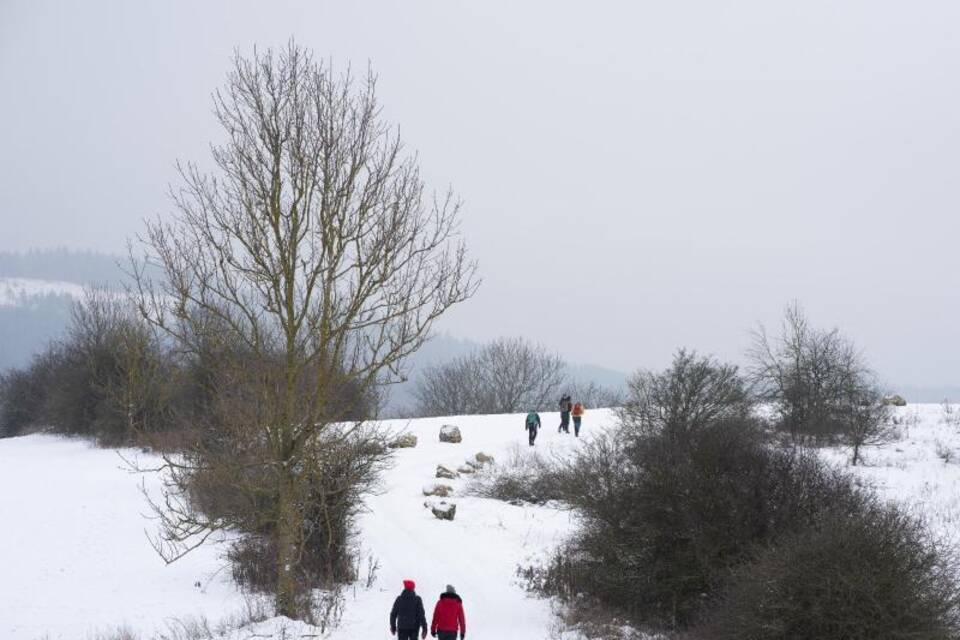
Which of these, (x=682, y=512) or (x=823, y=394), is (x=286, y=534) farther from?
(x=823, y=394)

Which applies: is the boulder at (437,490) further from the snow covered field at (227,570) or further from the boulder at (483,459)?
the boulder at (483,459)

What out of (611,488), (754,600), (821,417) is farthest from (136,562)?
(821,417)

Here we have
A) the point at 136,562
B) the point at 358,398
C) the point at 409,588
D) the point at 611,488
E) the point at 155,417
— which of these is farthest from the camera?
the point at 155,417

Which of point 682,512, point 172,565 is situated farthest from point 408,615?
point 172,565

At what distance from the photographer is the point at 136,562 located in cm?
1750

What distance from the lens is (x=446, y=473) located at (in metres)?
26.4

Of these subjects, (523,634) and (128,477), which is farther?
(128,477)

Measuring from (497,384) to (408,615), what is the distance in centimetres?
6757

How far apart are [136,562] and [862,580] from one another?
1729 cm

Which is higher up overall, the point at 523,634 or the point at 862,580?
the point at 862,580

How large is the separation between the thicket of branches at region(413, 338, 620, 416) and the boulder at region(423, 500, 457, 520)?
51.9m

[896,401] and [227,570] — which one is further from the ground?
[896,401]

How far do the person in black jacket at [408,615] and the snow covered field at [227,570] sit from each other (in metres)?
1.87

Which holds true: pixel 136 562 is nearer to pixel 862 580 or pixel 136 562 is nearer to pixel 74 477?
pixel 74 477
